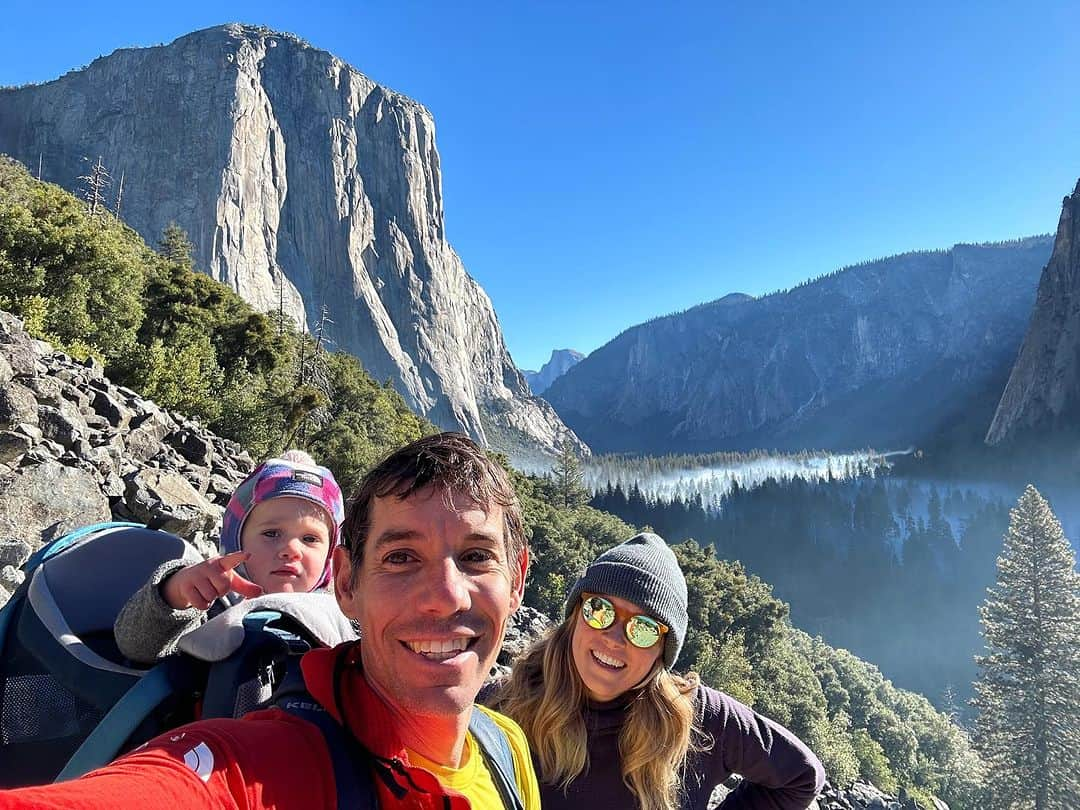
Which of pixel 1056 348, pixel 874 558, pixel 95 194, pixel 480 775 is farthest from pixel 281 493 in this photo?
pixel 1056 348

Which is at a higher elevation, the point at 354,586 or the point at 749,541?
the point at 354,586

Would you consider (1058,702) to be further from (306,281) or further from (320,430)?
(306,281)

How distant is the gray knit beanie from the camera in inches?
116

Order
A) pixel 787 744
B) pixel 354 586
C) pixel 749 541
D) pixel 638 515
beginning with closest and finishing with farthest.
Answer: pixel 354 586
pixel 787 744
pixel 638 515
pixel 749 541

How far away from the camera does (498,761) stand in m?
1.74

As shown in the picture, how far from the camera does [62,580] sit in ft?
6.14

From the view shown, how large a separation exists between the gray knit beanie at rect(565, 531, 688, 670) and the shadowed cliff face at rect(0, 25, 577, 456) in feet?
249

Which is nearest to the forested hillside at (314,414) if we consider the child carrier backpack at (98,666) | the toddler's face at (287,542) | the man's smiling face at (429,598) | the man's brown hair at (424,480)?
the toddler's face at (287,542)

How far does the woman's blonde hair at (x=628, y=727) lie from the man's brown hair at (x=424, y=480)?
1.53 metres

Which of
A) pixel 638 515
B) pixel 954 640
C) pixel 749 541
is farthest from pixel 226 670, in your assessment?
pixel 749 541

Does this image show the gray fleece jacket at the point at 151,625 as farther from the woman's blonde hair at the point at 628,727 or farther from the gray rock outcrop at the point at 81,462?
the gray rock outcrop at the point at 81,462

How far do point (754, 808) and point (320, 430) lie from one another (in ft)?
92.1

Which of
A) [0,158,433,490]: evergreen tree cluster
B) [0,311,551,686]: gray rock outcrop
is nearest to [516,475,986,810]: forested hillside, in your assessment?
[0,158,433,490]: evergreen tree cluster

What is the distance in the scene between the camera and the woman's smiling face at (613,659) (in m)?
2.85
